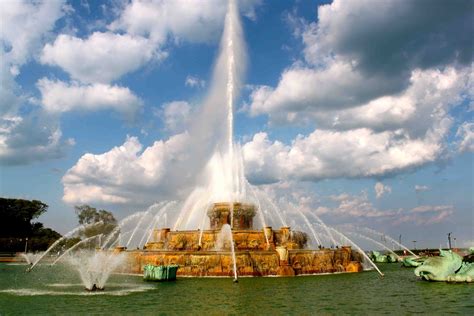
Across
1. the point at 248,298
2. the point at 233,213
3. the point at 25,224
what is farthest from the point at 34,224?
the point at 248,298

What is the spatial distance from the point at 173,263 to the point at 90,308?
51.4ft

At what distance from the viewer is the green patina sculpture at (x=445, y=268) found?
3067 centimetres

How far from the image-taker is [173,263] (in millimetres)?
34969

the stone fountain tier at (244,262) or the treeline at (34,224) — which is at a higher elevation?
the treeline at (34,224)

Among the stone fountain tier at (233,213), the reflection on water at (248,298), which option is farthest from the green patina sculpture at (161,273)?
the stone fountain tier at (233,213)

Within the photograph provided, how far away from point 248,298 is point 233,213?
24.3 m

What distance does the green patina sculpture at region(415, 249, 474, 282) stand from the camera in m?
30.7

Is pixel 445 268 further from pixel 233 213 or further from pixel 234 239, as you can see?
pixel 233 213

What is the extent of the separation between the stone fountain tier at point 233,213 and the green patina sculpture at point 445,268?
1971cm

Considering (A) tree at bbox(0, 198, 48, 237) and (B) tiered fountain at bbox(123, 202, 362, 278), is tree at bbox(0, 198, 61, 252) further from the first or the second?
(B) tiered fountain at bbox(123, 202, 362, 278)

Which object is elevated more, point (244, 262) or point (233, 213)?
point (233, 213)

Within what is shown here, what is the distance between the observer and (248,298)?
2255 centimetres

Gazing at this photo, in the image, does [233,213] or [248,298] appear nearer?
[248,298]

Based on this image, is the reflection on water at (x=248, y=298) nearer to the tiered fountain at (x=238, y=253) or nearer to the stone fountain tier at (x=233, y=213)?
the tiered fountain at (x=238, y=253)
